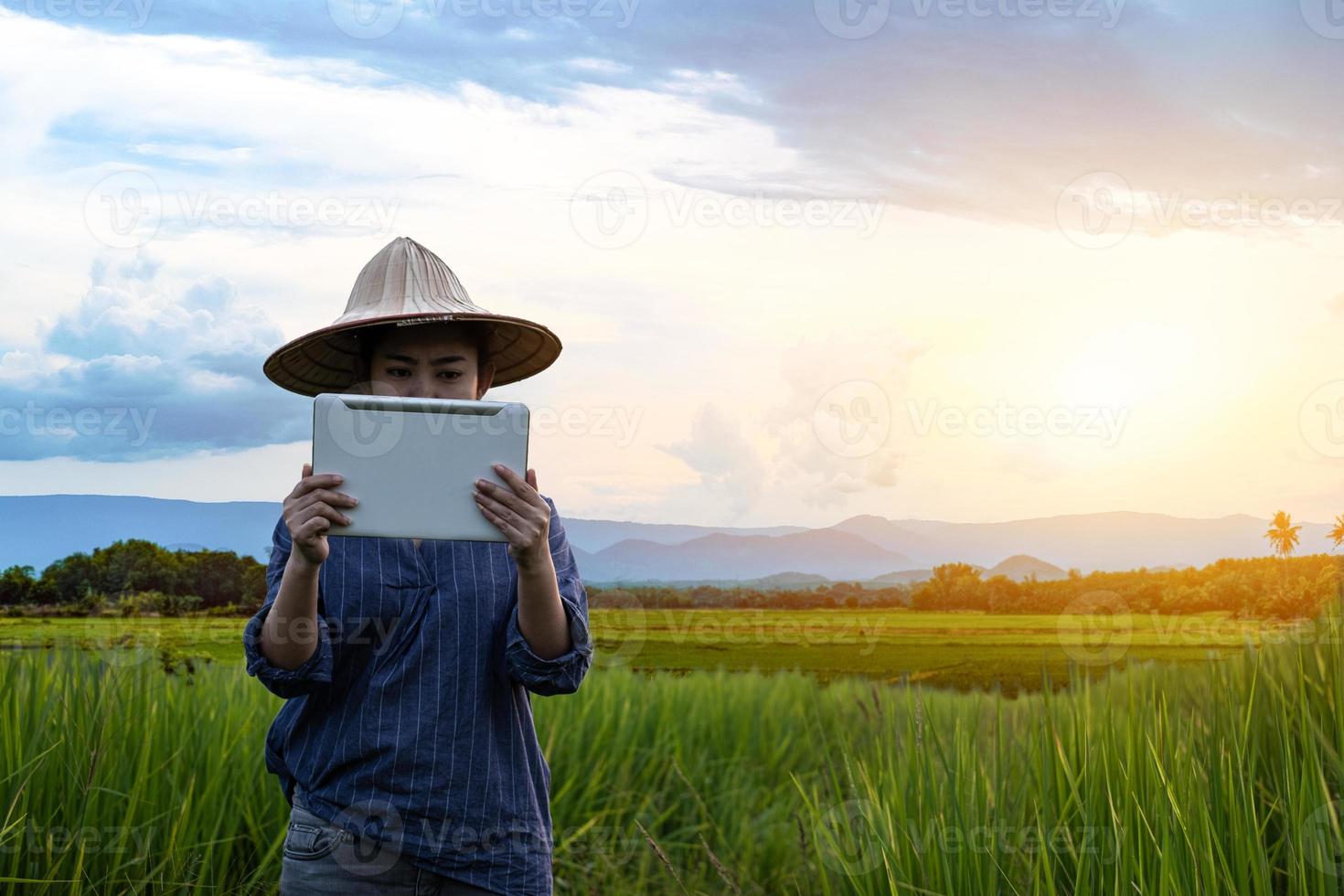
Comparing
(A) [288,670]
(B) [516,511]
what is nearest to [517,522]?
(B) [516,511]

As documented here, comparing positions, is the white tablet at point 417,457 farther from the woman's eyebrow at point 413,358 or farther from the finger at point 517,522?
the woman's eyebrow at point 413,358

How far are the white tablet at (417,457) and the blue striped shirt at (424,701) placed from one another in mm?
327

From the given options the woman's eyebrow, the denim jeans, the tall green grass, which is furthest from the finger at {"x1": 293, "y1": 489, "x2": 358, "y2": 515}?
the tall green grass

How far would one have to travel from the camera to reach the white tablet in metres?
2.03

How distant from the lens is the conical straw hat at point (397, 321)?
246 cm

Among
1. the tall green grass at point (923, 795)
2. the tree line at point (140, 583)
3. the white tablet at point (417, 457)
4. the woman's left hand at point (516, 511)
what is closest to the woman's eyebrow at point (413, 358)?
the white tablet at point (417, 457)

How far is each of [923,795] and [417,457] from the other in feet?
5.95

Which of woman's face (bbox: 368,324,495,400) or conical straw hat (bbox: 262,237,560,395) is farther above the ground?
conical straw hat (bbox: 262,237,560,395)

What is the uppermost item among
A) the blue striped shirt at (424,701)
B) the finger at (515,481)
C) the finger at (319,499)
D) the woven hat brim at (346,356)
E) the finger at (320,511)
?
the woven hat brim at (346,356)

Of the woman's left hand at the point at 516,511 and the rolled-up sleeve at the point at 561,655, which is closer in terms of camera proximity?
the woman's left hand at the point at 516,511

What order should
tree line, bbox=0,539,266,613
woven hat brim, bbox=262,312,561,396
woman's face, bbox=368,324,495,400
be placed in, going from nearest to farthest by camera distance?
woman's face, bbox=368,324,495,400, woven hat brim, bbox=262,312,561,396, tree line, bbox=0,539,266,613

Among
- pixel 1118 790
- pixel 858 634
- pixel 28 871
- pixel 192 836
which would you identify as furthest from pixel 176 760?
pixel 858 634

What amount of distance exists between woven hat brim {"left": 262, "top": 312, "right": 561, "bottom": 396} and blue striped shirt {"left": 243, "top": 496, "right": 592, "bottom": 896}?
1.93 ft

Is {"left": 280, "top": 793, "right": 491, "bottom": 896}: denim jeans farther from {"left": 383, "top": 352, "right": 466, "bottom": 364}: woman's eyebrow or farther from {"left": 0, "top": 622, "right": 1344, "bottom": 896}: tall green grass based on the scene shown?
{"left": 383, "top": 352, "right": 466, "bottom": 364}: woman's eyebrow
